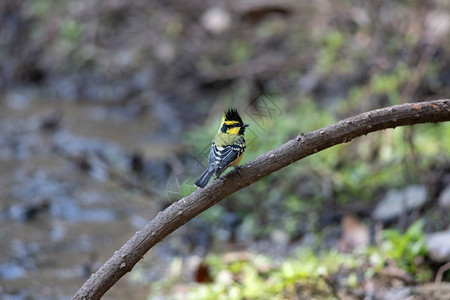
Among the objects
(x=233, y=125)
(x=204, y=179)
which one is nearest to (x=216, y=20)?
(x=233, y=125)

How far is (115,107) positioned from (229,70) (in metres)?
1.81

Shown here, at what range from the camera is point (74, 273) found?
4668 millimetres

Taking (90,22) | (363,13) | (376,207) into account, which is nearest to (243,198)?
(376,207)

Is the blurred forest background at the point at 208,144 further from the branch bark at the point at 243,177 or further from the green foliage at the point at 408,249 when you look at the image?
the branch bark at the point at 243,177

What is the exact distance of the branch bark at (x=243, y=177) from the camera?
2.36 meters

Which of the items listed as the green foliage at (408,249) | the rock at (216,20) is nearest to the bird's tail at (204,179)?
the green foliage at (408,249)

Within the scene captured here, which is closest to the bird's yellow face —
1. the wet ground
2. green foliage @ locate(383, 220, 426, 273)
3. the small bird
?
the small bird

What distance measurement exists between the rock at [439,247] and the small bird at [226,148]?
1.75m

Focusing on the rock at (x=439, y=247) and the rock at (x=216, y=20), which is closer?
the rock at (x=439, y=247)

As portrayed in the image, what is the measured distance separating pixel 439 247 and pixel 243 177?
1.95 metres

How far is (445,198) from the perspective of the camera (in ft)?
14.9

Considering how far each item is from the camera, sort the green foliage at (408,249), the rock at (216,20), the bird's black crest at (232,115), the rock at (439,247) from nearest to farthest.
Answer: the bird's black crest at (232,115) → the rock at (439,247) → the green foliage at (408,249) → the rock at (216,20)

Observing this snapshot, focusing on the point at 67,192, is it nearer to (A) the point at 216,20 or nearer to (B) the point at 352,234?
(B) the point at 352,234

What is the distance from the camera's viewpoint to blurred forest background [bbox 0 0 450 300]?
431 cm
